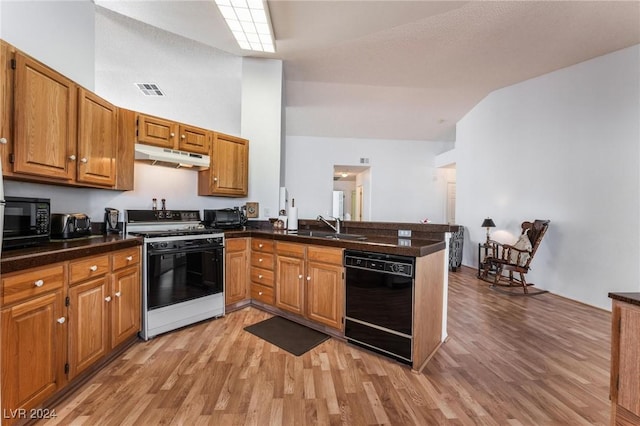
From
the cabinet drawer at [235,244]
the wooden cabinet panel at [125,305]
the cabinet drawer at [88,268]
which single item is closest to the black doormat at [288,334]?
the cabinet drawer at [235,244]

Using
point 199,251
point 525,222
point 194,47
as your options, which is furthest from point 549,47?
point 199,251

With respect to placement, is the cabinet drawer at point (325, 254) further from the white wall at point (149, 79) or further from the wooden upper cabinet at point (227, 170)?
the wooden upper cabinet at point (227, 170)

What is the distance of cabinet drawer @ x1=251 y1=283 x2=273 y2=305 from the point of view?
2.87m

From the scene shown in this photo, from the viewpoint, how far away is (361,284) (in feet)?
6.97

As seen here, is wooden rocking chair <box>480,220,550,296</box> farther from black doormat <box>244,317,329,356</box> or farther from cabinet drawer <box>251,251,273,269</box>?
cabinet drawer <box>251,251,273,269</box>

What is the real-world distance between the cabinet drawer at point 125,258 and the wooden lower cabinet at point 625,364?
2952 mm

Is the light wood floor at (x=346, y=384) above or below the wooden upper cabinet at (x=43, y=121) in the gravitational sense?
below

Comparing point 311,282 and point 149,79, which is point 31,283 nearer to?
point 311,282

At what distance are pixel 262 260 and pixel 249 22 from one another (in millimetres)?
2596

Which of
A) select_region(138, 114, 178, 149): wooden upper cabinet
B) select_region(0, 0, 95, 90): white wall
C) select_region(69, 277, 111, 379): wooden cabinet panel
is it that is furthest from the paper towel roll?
select_region(0, 0, 95, 90): white wall

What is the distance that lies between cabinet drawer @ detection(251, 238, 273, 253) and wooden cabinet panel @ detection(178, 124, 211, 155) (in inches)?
48.5

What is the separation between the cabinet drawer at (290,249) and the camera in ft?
8.33

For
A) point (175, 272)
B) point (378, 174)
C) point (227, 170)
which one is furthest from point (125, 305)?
point (378, 174)

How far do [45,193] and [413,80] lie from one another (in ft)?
16.1
